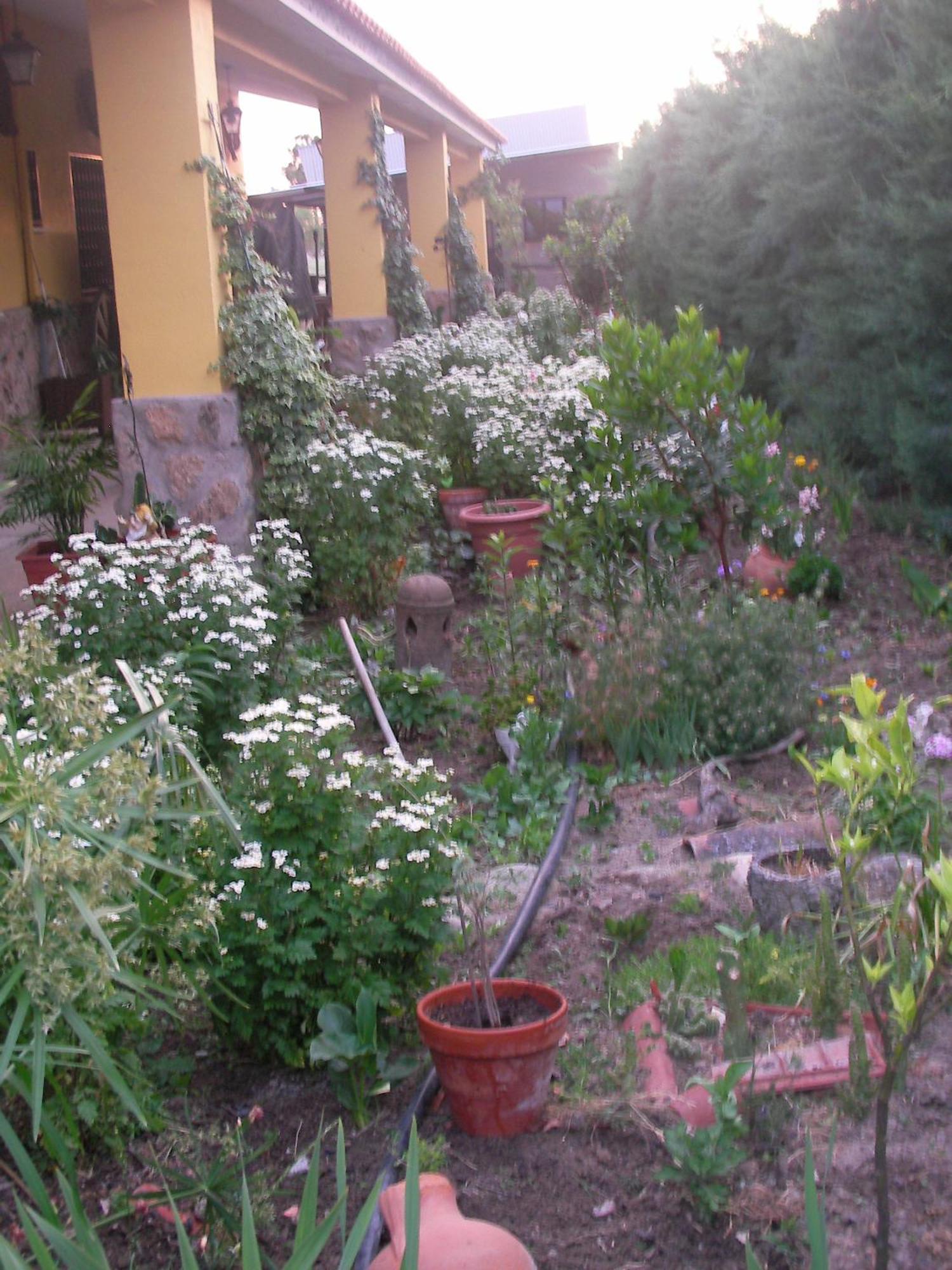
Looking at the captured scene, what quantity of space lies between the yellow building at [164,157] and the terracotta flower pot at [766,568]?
9.66ft

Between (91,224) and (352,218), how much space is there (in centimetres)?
219

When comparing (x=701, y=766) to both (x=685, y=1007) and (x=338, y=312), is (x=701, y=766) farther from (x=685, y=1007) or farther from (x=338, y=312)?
(x=338, y=312)

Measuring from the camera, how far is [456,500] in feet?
24.6

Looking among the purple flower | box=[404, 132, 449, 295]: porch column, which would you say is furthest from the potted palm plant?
box=[404, 132, 449, 295]: porch column

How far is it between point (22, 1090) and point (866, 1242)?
1.40m

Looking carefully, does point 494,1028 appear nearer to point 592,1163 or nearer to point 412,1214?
point 592,1163

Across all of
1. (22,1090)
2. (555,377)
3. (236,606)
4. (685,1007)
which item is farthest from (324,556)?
(22,1090)

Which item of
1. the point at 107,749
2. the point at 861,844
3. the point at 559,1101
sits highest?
the point at 107,749

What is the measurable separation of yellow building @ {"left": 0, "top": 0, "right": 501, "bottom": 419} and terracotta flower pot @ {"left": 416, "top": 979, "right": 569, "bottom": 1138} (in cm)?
460

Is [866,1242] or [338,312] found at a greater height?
[338,312]

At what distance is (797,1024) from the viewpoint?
8.25 feet

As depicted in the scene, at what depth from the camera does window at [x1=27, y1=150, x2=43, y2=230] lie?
29.0 ft

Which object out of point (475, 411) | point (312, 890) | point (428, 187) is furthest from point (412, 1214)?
point (428, 187)

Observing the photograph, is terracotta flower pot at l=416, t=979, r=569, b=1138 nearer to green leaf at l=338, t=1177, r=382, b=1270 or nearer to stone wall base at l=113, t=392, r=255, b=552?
green leaf at l=338, t=1177, r=382, b=1270
